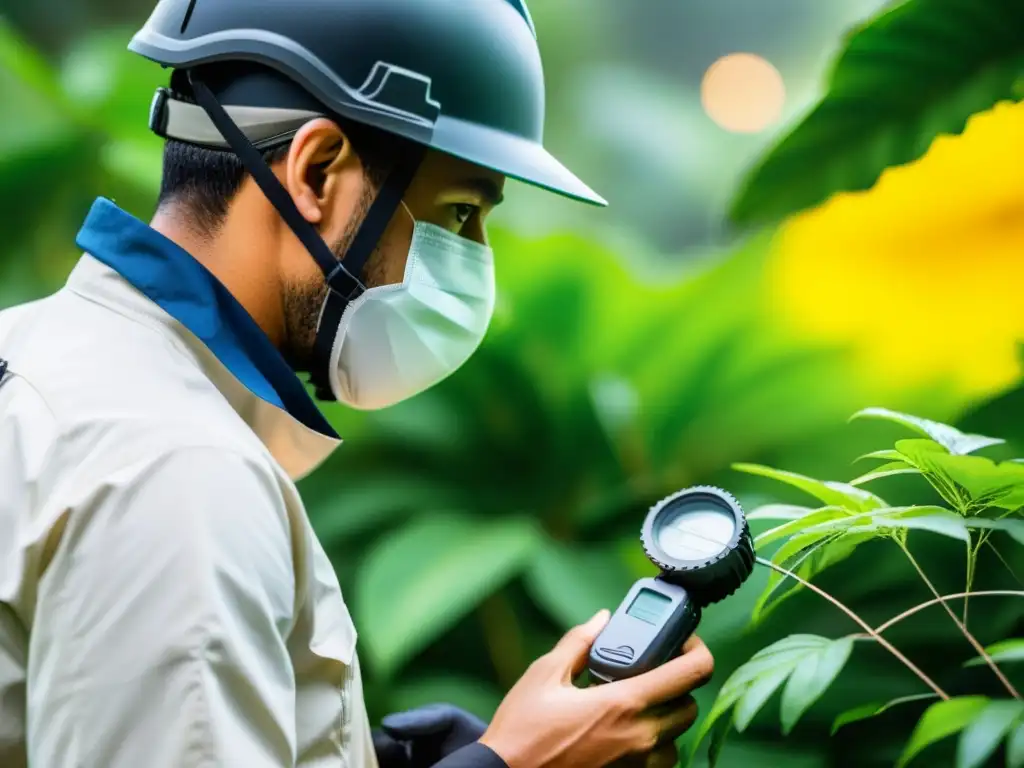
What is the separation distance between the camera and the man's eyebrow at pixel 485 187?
0.78 m

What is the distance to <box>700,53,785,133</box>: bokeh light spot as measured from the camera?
2.19 m

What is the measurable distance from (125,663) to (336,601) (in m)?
0.19

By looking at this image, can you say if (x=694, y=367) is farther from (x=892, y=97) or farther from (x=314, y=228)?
(x=314, y=228)

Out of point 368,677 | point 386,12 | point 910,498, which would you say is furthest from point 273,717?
point 368,677

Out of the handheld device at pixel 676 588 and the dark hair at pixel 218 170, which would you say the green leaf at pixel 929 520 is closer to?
the handheld device at pixel 676 588

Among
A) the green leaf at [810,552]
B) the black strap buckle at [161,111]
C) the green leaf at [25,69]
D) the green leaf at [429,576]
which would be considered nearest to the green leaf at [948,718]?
the green leaf at [810,552]

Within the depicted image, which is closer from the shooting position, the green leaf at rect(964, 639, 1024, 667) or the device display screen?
the green leaf at rect(964, 639, 1024, 667)

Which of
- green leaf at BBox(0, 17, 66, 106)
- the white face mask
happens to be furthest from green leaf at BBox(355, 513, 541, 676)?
green leaf at BBox(0, 17, 66, 106)

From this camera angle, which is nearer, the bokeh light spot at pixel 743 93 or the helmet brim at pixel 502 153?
the helmet brim at pixel 502 153

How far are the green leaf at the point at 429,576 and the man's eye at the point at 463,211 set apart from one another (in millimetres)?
569

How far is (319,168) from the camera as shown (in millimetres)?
737

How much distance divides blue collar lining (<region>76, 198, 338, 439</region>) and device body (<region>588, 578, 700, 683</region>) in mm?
274

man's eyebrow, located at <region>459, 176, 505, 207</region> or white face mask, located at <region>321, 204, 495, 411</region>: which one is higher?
man's eyebrow, located at <region>459, 176, 505, 207</region>

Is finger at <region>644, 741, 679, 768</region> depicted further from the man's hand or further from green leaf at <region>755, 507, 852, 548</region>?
green leaf at <region>755, 507, 852, 548</region>
